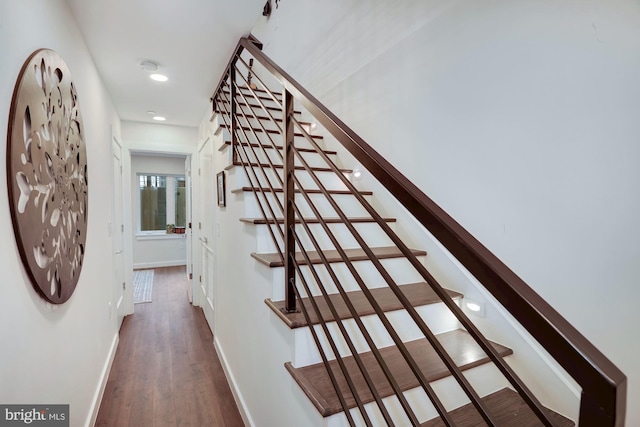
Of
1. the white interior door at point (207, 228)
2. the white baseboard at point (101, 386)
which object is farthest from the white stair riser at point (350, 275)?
the white interior door at point (207, 228)

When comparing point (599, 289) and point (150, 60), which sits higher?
point (150, 60)

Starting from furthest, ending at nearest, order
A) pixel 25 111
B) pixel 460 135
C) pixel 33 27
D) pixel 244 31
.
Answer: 1. pixel 244 31
2. pixel 460 135
3. pixel 33 27
4. pixel 25 111

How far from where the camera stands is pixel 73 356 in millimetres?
1628

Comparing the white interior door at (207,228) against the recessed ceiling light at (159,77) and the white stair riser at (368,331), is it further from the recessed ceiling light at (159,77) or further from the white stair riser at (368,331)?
the white stair riser at (368,331)

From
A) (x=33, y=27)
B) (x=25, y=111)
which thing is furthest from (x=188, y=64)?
(x=25, y=111)

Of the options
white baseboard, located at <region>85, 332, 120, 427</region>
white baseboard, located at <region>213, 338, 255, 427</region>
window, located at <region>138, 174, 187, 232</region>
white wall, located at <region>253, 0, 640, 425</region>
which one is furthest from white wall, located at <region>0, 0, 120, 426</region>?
window, located at <region>138, 174, 187, 232</region>

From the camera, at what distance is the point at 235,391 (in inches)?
86.5

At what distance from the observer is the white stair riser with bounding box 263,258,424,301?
1423 mm

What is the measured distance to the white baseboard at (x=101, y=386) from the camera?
1.93m

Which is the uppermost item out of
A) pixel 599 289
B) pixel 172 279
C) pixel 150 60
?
pixel 150 60

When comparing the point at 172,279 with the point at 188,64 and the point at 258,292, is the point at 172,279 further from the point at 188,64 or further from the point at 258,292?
the point at 258,292

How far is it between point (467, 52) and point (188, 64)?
2113 mm

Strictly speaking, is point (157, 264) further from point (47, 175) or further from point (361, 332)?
point (361, 332)

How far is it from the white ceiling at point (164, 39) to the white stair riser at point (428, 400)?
2219 mm
